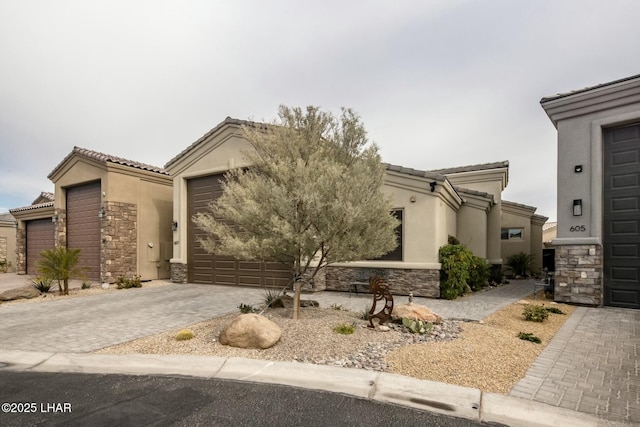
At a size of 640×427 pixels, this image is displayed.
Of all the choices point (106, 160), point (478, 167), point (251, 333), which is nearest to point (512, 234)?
point (478, 167)

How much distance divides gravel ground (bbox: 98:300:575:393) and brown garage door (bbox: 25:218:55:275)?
17.3 m

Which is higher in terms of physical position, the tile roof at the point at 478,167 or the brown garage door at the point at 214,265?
the tile roof at the point at 478,167

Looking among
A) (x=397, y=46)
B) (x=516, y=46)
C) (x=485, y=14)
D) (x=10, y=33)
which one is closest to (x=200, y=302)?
(x=10, y=33)

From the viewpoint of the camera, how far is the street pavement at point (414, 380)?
11.6ft

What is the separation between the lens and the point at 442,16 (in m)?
8.86

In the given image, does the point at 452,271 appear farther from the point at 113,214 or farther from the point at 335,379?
the point at 113,214

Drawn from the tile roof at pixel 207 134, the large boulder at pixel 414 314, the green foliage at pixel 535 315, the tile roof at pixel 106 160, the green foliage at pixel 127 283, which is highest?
the tile roof at pixel 207 134

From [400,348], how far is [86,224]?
616 inches

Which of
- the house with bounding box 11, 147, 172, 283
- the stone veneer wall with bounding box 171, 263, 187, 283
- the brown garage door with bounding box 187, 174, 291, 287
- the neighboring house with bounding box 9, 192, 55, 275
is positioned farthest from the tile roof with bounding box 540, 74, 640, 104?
the neighboring house with bounding box 9, 192, 55, 275

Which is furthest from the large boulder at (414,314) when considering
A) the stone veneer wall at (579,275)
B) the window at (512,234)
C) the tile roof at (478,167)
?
the window at (512,234)

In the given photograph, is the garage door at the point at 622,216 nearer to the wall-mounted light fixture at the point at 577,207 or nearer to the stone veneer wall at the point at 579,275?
the stone veneer wall at the point at 579,275

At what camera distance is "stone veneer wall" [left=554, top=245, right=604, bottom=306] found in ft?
29.8

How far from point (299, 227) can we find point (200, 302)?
18.3 feet

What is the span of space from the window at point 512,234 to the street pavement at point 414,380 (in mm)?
11580
